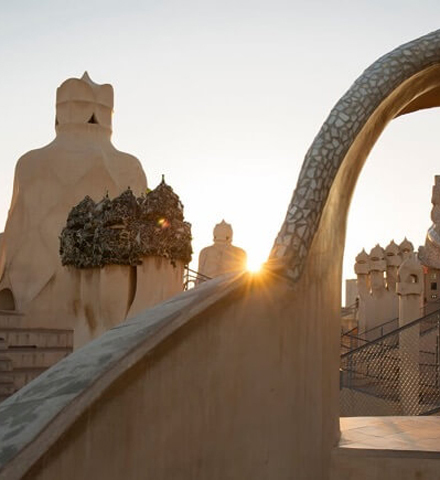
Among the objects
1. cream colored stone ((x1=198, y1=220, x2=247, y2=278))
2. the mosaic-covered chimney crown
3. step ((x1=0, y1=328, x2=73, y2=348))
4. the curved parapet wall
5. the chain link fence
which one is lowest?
the chain link fence

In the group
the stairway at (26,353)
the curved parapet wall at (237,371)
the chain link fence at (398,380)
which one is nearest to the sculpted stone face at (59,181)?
the stairway at (26,353)

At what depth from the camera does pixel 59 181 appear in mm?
18000

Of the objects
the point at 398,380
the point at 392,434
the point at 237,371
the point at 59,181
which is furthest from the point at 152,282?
the point at 59,181

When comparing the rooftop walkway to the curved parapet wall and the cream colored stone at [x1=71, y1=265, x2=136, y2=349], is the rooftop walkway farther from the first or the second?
the cream colored stone at [x1=71, y1=265, x2=136, y2=349]

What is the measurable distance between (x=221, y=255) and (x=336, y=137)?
18.0 m

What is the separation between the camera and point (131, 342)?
2541 mm

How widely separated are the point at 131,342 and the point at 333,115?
7.82 feet

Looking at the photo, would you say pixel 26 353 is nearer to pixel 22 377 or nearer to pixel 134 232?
pixel 22 377

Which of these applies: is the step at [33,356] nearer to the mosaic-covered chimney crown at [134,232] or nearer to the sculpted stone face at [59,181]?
the mosaic-covered chimney crown at [134,232]

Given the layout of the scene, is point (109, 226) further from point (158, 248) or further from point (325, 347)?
point (325, 347)

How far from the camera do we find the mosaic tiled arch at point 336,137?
3.87 meters

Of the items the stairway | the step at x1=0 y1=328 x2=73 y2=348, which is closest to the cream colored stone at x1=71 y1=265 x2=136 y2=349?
the stairway

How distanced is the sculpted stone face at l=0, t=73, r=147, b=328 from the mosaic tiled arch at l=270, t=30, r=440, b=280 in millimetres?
13579

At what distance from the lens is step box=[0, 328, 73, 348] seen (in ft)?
38.1
